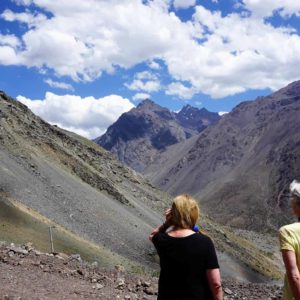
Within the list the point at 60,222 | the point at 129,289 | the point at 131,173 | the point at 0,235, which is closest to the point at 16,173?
the point at 60,222

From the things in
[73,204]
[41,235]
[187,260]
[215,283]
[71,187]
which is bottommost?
[41,235]

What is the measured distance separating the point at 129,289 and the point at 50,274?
3.23 meters

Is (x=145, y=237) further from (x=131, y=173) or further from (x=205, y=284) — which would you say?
(x=205, y=284)

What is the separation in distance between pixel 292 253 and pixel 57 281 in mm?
13257

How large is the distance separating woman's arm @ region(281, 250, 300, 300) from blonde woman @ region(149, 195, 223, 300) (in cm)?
86

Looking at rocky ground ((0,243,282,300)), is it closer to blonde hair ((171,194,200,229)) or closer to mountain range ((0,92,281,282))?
blonde hair ((171,194,200,229))

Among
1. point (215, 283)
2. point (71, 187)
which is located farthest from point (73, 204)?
point (215, 283)

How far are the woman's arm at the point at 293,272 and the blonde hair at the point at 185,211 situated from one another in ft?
4.05

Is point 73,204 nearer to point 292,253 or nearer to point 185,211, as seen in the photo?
point 185,211

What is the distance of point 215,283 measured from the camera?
656 cm

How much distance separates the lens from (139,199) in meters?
65.4

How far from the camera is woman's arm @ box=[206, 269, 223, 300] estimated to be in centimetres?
656

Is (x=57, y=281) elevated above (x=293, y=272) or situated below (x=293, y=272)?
below

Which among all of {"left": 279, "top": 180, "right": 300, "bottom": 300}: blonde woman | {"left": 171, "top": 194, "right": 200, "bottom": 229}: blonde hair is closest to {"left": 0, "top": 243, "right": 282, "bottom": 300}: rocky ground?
{"left": 171, "top": 194, "right": 200, "bottom": 229}: blonde hair
